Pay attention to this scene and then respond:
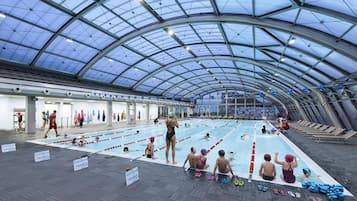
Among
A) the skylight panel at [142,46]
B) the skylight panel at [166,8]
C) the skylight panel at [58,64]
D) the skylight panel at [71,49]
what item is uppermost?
the skylight panel at [166,8]

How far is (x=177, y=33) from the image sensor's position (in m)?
13.7

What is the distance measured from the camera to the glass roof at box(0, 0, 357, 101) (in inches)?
318

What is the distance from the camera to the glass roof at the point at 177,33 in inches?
318

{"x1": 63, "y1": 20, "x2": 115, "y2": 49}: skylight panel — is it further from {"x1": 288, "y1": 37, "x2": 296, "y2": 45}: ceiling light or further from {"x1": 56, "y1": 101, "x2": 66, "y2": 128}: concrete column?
{"x1": 288, "y1": 37, "x2": 296, "y2": 45}: ceiling light

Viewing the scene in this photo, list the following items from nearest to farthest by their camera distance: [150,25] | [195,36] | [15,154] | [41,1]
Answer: [15,154]
[41,1]
[150,25]
[195,36]

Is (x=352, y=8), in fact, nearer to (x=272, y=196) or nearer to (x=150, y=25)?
(x=272, y=196)

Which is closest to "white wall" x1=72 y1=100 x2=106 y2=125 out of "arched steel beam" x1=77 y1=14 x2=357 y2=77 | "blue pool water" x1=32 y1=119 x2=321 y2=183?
"blue pool water" x1=32 y1=119 x2=321 y2=183

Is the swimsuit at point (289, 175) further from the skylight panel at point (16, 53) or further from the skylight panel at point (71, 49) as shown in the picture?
the skylight panel at point (16, 53)

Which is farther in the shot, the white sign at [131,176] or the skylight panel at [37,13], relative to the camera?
the skylight panel at [37,13]

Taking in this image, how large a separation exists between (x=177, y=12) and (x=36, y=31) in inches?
345

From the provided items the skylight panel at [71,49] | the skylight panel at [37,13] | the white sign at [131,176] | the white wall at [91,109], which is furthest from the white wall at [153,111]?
the white sign at [131,176]

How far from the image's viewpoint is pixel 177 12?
10969 mm

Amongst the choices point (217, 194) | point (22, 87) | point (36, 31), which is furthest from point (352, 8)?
point (22, 87)

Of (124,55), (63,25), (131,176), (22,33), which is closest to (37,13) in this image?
(63,25)
